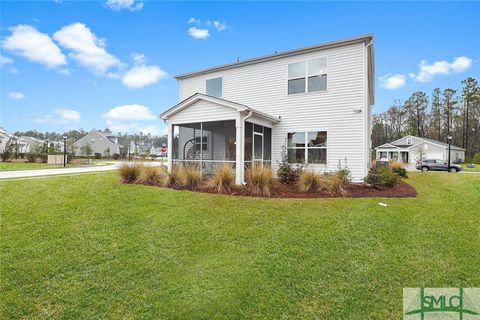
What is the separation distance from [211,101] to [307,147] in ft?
15.4

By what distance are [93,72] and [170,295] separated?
20664mm

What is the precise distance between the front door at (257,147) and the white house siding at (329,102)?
821 millimetres

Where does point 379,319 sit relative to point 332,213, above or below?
below

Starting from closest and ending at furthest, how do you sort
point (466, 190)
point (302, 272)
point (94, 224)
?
point (302, 272), point (94, 224), point (466, 190)

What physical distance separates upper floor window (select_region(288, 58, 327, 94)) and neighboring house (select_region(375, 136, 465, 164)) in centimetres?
3298

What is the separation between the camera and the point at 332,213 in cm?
611

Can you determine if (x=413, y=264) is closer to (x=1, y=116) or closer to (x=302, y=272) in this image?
(x=302, y=272)

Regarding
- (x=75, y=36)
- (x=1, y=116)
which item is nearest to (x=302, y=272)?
(x=1, y=116)

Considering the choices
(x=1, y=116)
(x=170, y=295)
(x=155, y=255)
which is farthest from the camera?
(x=1, y=116)

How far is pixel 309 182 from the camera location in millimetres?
8539

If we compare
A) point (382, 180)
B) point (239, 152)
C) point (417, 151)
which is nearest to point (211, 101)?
point (239, 152)

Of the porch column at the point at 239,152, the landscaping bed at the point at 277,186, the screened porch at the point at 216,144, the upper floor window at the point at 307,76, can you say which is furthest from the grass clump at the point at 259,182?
the upper floor window at the point at 307,76

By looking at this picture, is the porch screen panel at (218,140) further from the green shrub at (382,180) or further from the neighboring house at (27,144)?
the neighboring house at (27,144)

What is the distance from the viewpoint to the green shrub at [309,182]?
27.8 ft
